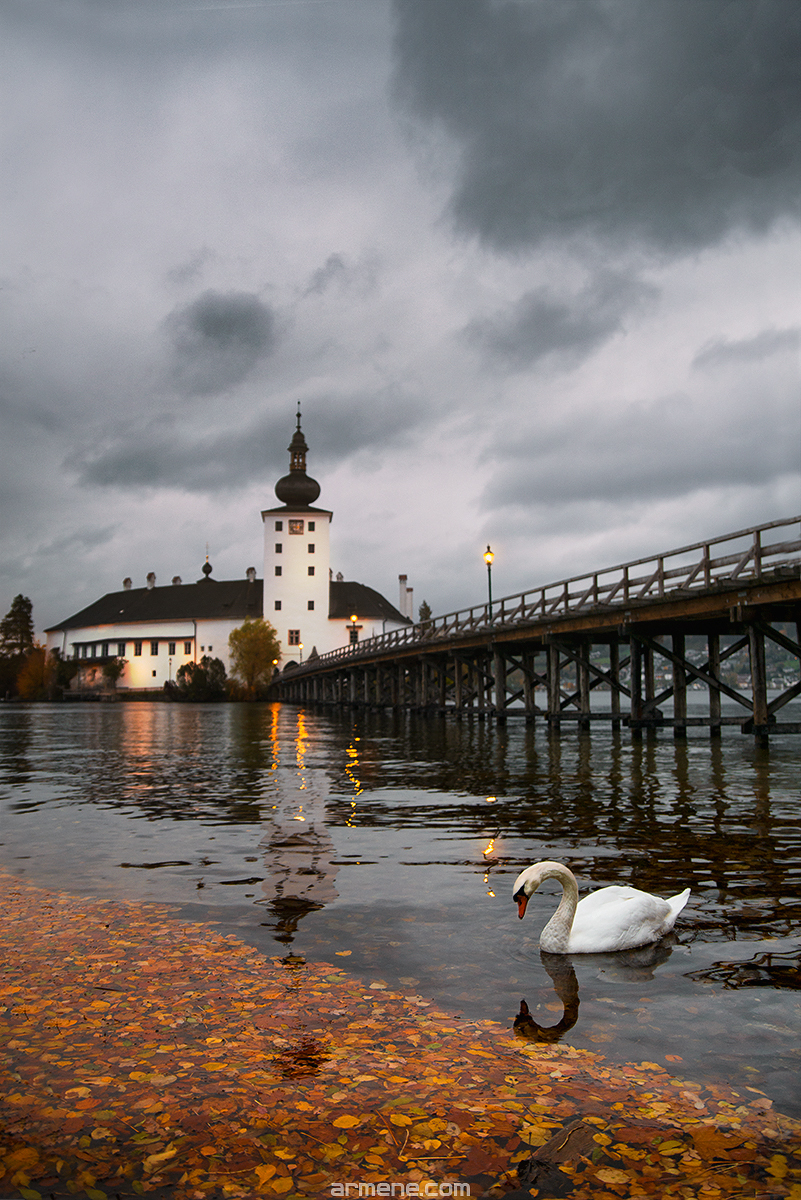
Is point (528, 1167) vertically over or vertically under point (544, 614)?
under

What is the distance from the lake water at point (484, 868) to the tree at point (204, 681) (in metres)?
87.1

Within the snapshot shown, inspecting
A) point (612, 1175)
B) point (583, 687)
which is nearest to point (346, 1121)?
point (612, 1175)

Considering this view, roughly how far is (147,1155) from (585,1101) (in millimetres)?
1628

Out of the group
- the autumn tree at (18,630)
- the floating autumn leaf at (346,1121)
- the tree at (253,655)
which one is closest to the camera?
the floating autumn leaf at (346,1121)

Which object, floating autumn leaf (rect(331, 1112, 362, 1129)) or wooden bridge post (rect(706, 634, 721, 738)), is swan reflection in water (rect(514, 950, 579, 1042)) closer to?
floating autumn leaf (rect(331, 1112, 362, 1129))

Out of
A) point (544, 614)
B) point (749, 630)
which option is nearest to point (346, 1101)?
point (749, 630)

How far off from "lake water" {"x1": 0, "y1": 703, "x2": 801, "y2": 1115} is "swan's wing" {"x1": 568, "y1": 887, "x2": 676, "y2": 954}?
119 mm

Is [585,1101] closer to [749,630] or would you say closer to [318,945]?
[318,945]

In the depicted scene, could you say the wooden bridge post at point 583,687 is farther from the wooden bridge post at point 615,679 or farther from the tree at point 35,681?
the tree at point 35,681

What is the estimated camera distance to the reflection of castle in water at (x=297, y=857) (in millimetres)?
6891

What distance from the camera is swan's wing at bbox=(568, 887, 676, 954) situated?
5.58 m

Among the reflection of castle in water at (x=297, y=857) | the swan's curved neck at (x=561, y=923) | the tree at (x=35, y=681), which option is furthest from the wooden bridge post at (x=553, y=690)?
the tree at (x=35, y=681)

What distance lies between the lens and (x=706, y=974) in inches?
201

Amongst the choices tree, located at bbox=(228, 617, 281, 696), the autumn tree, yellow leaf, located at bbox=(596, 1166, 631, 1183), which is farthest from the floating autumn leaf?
the autumn tree
